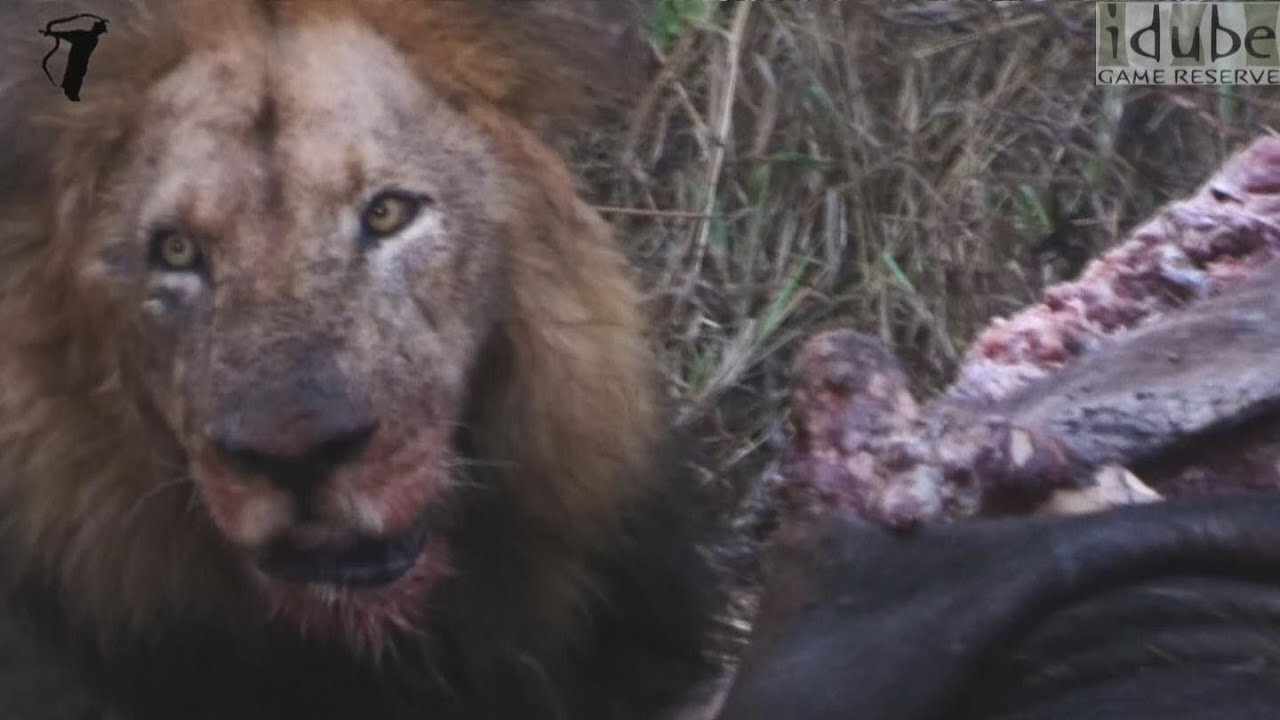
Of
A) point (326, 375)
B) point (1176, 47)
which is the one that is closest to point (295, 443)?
point (326, 375)

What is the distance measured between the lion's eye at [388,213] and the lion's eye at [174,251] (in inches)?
6.1

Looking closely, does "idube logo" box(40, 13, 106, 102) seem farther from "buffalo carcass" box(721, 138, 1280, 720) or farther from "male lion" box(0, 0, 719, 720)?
"buffalo carcass" box(721, 138, 1280, 720)

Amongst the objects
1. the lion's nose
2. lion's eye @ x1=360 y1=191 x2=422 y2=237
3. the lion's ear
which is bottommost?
the lion's nose

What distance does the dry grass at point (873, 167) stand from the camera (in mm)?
3590

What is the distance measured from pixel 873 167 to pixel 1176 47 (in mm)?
610

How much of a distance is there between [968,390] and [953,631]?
2.14 feet

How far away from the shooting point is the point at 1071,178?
3.80 m

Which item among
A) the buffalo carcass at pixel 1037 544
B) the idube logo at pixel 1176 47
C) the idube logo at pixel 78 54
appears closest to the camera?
the buffalo carcass at pixel 1037 544

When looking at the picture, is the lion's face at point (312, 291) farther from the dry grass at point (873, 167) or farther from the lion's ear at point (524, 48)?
the dry grass at point (873, 167)

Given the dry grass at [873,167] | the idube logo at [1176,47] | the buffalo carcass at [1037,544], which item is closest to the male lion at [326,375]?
the buffalo carcass at [1037,544]

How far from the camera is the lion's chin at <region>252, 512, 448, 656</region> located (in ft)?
6.35

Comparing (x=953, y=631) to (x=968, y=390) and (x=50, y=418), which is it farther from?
(x=50, y=418)

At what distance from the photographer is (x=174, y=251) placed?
200 cm

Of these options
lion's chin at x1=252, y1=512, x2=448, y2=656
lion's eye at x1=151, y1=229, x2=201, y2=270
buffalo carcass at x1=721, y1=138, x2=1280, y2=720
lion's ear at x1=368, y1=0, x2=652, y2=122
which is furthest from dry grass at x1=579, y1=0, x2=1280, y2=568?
buffalo carcass at x1=721, y1=138, x2=1280, y2=720
